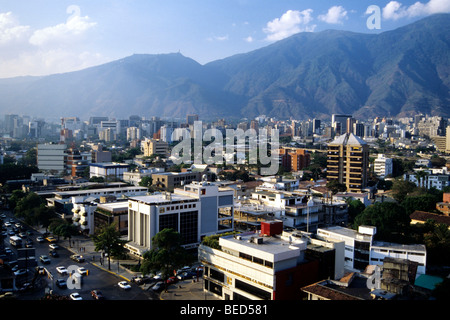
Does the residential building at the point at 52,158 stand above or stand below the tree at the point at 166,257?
above

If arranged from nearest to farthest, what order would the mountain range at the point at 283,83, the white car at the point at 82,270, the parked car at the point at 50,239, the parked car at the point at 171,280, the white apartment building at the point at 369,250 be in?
the parked car at the point at 171,280
the white apartment building at the point at 369,250
the white car at the point at 82,270
the parked car at the point at 50,239
the mountain range at the point at 283,83

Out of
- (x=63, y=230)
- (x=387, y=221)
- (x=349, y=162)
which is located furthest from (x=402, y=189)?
(x=63, y=230)

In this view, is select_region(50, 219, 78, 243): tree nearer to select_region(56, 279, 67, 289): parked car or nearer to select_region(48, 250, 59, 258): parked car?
select_region(48, 250, 59, 258): parked car

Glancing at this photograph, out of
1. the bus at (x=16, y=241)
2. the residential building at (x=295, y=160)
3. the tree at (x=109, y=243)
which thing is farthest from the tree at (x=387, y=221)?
the residential building at (x=295, y=160)

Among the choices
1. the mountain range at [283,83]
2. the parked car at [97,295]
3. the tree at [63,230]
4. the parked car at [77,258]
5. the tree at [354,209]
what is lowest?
the parked car at [77,258]

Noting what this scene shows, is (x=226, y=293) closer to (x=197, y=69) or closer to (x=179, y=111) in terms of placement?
(x=179, y=111)

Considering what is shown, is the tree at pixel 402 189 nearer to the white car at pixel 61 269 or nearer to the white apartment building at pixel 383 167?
the white apartment building at pixel 383 167
